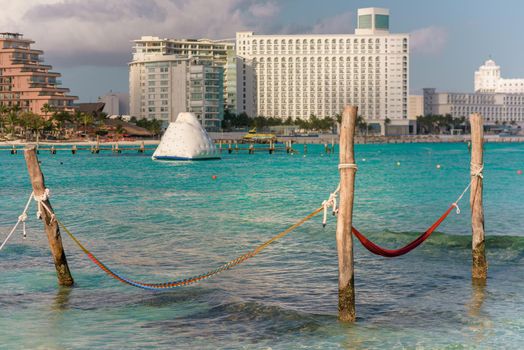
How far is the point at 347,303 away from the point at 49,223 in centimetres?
597

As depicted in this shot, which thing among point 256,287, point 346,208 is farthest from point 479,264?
point 346,208

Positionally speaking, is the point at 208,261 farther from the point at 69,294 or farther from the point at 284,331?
the point at 284,331

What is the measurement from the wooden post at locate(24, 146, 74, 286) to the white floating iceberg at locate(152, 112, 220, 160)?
70.4 meters

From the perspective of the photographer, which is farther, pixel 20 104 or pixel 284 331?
pixel 20 104

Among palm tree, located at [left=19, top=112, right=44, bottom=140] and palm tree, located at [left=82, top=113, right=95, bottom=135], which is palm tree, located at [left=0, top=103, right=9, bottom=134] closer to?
palm tree, located at [left=19, top=112, right=44, bottom=140]

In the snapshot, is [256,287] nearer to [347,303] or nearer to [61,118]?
[347,303]

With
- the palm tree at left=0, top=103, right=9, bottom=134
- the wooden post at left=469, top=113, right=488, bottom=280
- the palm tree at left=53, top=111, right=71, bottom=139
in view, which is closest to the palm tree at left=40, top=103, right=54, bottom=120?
the palm tree at left=53, top=111, right=71, bottom=139

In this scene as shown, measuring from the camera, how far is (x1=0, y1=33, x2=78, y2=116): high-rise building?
176250 mm

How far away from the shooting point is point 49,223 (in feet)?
48.0

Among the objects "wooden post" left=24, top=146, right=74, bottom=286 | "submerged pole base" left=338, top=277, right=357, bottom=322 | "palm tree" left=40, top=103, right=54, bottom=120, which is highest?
"palm tree" left=40, top=103, right=54, bottom=120

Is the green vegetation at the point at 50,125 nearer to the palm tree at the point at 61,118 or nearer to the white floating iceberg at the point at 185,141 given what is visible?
the palm tree at the point at 61,118

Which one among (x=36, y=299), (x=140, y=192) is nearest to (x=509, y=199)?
(x=140, y=192)

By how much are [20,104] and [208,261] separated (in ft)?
552

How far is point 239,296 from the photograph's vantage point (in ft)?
48.9
